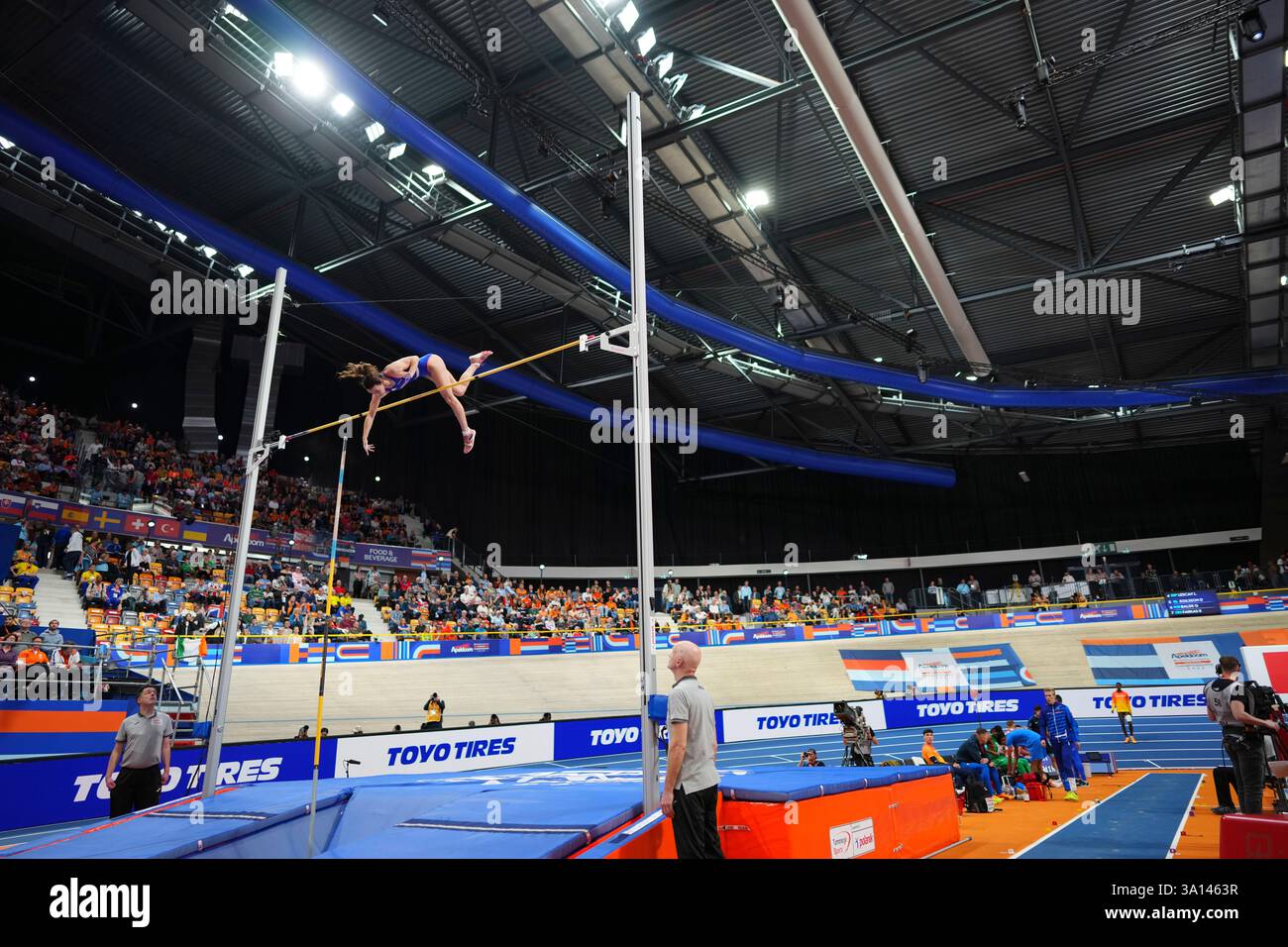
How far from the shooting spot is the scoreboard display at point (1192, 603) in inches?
917

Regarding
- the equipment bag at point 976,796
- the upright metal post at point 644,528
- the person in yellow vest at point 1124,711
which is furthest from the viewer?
the person in yellow vest at point 1124,711

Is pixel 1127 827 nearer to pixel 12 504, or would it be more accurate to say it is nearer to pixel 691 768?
pixel 691 768

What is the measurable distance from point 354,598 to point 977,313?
20.3 m

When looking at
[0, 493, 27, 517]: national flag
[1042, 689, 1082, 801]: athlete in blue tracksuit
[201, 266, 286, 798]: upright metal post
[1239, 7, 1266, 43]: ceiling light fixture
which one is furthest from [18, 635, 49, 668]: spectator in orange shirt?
[1239, 7, 1266, 43]: ceiling light fixture

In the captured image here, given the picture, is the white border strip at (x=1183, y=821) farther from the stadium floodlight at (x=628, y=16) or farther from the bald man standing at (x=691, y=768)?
the stadium floodlight at (x=628, y=16)

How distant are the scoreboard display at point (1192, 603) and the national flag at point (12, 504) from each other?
32547 mm

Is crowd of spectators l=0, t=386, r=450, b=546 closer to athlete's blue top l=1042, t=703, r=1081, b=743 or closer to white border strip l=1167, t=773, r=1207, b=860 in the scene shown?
athlete's blue top l=1042, t=703, r=1081, b=743

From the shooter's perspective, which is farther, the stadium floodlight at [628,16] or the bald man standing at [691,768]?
the stadium floodlight at [628,16]

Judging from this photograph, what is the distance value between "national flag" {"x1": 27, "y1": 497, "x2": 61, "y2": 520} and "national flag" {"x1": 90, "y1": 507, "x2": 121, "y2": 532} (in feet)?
2.65

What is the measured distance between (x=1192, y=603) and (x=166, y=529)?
30.7 meters

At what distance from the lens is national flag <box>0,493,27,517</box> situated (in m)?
18.0

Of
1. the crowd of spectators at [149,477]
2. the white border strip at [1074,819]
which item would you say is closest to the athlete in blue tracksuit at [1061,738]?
the white border strip at [1074,819]

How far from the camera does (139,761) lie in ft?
23.7

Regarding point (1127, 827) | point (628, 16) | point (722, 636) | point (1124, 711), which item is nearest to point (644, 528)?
point (1127, 827)
